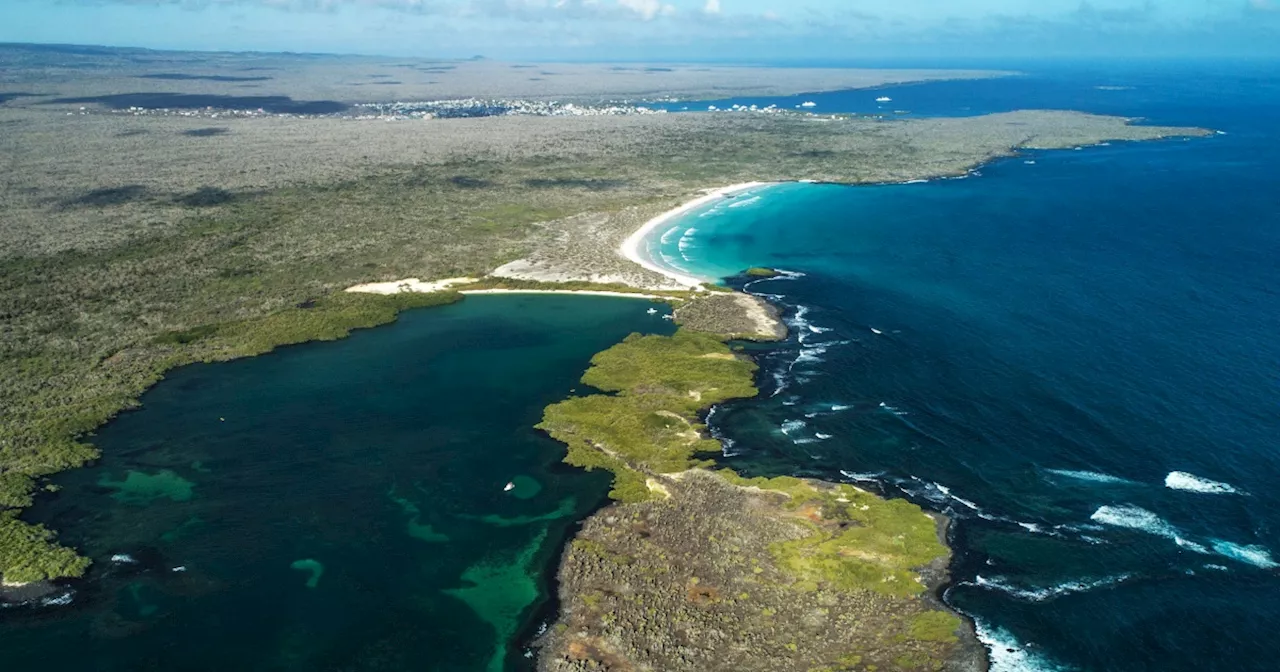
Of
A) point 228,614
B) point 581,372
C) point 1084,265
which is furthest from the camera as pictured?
point 1084,265

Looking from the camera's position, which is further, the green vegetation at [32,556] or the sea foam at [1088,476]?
the sea foam at [1088,476]

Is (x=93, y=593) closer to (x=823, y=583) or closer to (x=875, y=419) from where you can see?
(x=823, y=583)

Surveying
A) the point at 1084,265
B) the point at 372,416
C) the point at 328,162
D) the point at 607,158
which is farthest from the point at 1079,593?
the point at 328,162

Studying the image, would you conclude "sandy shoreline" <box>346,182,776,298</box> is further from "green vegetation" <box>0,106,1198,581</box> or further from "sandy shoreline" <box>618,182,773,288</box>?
"green vegetation" <box>0,106,1198,581</box>

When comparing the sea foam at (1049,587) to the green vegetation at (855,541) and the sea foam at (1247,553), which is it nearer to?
the green vegetation at (855,541)

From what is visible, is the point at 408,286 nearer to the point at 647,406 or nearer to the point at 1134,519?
the point at 647,406

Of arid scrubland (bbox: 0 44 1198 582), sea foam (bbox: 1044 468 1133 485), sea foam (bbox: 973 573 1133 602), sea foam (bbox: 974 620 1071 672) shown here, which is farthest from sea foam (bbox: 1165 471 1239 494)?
arid scrubland (bbox: 0 44 1198 582)

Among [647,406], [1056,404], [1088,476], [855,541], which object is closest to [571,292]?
[647,406]

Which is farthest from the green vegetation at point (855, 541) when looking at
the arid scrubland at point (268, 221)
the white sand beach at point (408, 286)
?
the white sand beach at point (408, 286)
